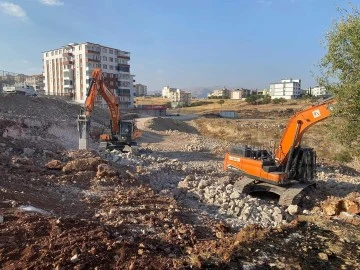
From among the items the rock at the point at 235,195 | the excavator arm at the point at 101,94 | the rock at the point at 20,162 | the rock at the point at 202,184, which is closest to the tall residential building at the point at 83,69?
the excavator arm at the point at 101,94

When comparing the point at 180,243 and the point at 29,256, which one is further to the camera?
the point at 180,243

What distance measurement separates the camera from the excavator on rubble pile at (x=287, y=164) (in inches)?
504

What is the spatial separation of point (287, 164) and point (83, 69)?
227 feet

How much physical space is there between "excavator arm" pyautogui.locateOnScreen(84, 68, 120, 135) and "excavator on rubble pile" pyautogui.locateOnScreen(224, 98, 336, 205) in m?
10.1

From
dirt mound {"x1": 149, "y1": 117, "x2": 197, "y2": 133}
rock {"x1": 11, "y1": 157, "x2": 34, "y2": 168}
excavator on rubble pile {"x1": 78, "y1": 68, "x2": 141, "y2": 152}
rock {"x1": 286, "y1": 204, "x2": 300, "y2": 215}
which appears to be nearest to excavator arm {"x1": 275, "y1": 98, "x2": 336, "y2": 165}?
rock {"x1": 286, "y1": 204, "x2": 300, "y2": 215}

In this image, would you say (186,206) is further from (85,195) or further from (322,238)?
(322,238)

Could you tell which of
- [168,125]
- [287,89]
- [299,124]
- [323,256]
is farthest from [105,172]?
[287,89]

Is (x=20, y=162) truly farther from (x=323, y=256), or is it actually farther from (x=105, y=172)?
(x=323, y=256)

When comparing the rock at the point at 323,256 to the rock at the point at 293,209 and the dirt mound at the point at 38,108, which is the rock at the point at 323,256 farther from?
the dirt mound at the point at 38,108

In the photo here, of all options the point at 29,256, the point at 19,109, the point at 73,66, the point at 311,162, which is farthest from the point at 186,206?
the point at 73,66

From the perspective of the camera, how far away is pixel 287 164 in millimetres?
13398

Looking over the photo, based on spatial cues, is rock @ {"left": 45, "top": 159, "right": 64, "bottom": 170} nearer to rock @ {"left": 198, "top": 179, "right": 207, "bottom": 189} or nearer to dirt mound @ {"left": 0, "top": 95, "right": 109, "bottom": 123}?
rock @ {"left": 198, "top": 179, "right": 207, "bottom": 189}

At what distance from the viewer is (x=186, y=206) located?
39.7 feet

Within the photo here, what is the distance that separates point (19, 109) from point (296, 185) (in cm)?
3037
